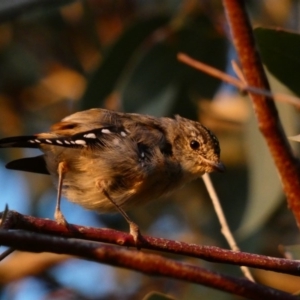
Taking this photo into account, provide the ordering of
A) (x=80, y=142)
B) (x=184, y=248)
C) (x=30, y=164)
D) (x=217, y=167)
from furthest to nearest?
(x=217, y=167) < (x=30, y=164) < (x=80, y=142) < (x=184, y=248)

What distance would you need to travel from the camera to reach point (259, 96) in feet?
7.41

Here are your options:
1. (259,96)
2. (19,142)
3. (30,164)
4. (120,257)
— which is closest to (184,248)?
(259,96)

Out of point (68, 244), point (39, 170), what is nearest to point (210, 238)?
point (39, 170)

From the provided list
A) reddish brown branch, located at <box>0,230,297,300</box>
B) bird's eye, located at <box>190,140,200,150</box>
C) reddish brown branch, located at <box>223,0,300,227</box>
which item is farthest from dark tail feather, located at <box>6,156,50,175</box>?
reddish brown branch, located at <box>0,230,297,300</box>

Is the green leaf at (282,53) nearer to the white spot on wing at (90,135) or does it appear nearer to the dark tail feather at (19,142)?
the white spot on wing at (90,135)

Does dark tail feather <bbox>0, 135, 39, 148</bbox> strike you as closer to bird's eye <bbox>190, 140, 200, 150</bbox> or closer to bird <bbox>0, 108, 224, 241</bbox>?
bird <bbox>0, 108, 224, 241</bbox>

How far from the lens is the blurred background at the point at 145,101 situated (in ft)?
15.0

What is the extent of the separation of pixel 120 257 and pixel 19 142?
1.58 metres

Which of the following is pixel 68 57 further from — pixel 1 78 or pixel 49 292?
pixel 49 292

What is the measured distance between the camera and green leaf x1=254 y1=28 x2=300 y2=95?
296cm

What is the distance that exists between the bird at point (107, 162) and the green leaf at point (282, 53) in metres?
0.67

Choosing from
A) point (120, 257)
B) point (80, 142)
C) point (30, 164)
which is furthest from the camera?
point (30, 164)

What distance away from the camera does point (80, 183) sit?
3230 millimetres

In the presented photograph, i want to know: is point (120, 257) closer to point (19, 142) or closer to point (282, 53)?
point (19, 142)
